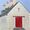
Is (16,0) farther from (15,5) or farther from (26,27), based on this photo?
(26,27)

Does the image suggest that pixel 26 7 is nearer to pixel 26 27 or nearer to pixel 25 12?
pixel 25 12

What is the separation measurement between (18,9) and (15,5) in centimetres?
4

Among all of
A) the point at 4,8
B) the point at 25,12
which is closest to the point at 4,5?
the point at 4,8

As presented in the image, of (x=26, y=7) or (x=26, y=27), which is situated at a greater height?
(x=26, y=7)

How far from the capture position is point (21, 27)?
1.58 ft

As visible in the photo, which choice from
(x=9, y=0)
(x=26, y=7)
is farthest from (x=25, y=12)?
(x=9, y=0)

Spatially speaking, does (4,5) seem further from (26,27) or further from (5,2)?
(26,27)

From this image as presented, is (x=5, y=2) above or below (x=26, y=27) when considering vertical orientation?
above

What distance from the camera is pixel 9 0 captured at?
495mm

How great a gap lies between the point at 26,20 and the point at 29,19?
0.08 feet

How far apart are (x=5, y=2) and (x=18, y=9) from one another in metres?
0.11

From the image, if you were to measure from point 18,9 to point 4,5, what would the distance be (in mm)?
107

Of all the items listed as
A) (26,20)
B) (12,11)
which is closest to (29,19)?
(26,20)

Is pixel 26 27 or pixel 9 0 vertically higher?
pixel 9 0
